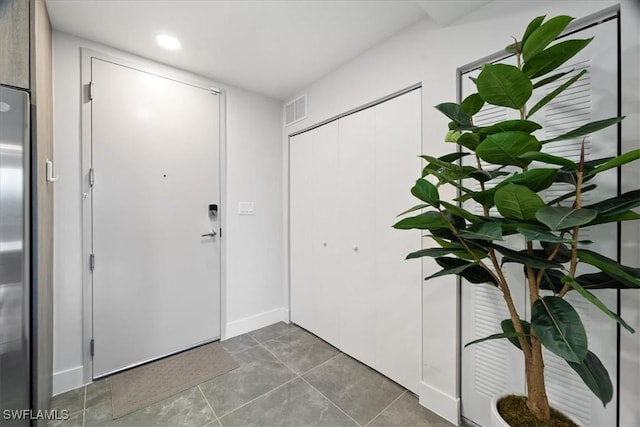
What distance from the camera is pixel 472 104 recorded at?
1037 millimetres

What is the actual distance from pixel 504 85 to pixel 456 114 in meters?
0.30

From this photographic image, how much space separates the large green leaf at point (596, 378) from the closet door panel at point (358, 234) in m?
1.30

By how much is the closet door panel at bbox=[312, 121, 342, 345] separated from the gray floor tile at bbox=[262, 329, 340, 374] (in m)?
0.09

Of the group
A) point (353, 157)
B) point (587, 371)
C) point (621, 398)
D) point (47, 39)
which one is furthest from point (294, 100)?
point (621, 398)

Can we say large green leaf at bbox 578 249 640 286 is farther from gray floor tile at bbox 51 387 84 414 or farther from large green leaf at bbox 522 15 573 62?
gray floor tile at bbox 51 387 84 414

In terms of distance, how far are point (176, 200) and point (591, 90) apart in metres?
2.76

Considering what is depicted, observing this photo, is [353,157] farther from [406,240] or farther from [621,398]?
[621,398]

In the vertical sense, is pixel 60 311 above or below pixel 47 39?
below

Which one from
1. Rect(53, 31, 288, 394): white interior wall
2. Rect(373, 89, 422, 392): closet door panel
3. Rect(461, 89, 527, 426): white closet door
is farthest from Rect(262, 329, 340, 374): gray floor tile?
Rect(461, 89, 527, 426): white closet door

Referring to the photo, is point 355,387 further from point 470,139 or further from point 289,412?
point 470,139

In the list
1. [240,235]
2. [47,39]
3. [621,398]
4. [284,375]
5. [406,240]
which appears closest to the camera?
[621,398]

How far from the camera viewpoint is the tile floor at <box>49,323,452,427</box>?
1553mm

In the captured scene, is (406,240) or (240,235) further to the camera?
(240,235)

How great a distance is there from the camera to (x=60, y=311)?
1814mm
